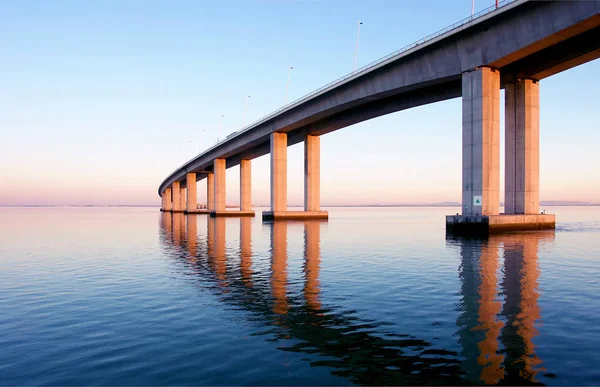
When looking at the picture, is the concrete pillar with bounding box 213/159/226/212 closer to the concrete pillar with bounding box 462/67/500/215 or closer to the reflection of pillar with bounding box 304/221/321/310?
the concrete pillar with bounding box 462/67/500/215

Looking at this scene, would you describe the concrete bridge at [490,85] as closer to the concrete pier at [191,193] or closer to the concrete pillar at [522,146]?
Answer: the concrete pillar at [522,146]

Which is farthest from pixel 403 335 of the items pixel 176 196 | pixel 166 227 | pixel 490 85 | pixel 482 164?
pixel 176 196

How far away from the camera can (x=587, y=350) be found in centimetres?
866

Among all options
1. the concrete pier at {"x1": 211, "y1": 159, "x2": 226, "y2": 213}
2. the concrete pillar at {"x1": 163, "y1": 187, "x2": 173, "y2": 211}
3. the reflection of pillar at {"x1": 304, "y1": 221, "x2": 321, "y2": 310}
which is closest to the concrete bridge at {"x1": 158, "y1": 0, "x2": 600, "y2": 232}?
the reflection of pillar at {"x1": 304, "y1": 221, "x2": 321, "y2": 310}

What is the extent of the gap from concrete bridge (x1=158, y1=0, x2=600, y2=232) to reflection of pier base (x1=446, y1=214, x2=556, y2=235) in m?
0.09

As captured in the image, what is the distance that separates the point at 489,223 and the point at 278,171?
41.6 metres

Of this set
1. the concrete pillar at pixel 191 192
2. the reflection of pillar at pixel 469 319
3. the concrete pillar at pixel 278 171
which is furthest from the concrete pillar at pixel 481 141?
the concrete pillar at pixel 191 192

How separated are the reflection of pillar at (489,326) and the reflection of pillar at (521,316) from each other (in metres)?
0.18

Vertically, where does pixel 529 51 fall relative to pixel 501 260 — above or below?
above

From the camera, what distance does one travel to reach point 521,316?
11.3 meters

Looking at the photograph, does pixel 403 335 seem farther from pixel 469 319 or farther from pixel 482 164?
pixel 482 164

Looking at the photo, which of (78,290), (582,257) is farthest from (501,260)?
(78,290)

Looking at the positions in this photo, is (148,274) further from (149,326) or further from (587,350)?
(587,350)

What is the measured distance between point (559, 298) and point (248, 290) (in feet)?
30.4
